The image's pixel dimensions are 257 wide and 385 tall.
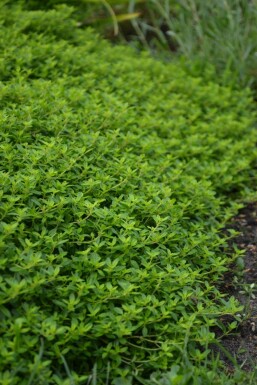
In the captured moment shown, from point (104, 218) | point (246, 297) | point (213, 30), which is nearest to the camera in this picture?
point (104, 218)

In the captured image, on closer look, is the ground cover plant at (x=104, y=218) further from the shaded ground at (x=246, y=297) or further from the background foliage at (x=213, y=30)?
the background foliage at (x=213, y=30)

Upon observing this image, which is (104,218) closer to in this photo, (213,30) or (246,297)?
(246,297)

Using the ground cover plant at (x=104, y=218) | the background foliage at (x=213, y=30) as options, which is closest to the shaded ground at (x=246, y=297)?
the ground cover plant at (x=104, y=218)

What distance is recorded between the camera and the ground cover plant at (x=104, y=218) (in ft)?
6.82

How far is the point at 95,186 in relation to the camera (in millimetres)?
2621

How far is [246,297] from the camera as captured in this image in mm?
2723

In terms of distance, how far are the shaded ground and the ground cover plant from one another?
0.37ft

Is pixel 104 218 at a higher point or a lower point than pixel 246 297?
higher

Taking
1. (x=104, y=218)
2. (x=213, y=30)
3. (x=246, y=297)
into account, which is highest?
(x=104, y=218)

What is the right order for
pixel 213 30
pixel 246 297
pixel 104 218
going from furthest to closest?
1. pixel 213 30
2. pixel 246 297
3. pixel 104 218

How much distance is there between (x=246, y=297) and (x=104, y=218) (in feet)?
2.89

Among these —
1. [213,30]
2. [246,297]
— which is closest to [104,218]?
[246,297]

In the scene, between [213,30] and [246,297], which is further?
[213,30]

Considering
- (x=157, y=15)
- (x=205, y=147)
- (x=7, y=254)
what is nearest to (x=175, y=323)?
(x=7, y=254)
